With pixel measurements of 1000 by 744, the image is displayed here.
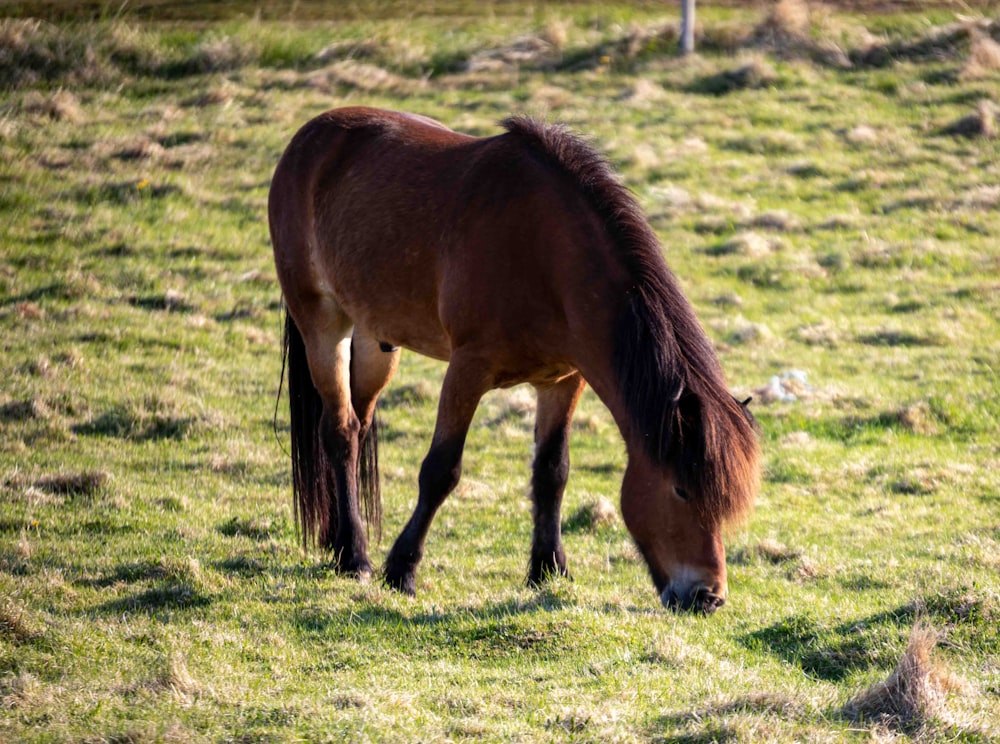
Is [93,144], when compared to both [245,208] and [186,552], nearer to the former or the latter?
[245,208]

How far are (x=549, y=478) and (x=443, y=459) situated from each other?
27.9 inches

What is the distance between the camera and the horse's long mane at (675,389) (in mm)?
5016

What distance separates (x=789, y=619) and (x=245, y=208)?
1147 cm

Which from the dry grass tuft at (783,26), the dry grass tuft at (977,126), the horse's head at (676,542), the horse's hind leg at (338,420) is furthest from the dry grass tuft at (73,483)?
the dry grass tuft at (783,26)

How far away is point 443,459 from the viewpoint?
6246 millimetres

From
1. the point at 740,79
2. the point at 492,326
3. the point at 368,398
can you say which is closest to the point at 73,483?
the point at 368,398

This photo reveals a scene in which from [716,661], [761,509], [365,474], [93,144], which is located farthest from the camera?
[93,144]

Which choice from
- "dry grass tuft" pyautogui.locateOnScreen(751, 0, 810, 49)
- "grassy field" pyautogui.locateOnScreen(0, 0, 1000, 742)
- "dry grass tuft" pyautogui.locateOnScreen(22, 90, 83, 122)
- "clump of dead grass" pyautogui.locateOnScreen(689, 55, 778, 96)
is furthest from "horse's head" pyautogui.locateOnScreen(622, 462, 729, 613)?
"dry grass tuft" pyautogui.locateOnScreen(751, 0, 810, 49)

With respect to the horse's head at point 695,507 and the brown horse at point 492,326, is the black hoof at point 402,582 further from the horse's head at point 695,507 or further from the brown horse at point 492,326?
the horse's head at point 695,507

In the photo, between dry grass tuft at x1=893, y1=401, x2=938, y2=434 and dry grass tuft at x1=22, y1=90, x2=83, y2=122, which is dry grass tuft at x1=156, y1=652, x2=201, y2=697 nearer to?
dry grass tuft at x1=893, y1=401, x2=938, y2=434

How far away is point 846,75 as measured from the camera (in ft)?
65.0

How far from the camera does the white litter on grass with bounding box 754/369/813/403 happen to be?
34.6ft

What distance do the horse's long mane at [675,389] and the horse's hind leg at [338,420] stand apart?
2485 mm

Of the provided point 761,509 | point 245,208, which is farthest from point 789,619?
point 245,208
